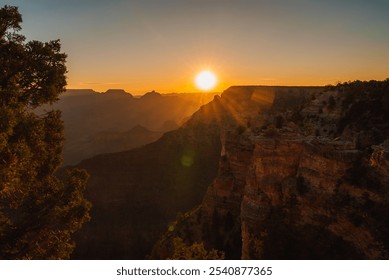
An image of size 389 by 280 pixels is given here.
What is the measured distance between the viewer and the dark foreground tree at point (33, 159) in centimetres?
1084

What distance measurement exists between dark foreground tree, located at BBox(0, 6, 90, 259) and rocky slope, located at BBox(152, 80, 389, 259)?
1260 centimetres

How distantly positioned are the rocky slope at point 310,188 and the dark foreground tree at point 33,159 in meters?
12.6

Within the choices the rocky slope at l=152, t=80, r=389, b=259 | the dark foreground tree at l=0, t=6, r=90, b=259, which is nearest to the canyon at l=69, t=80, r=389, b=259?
the rocky slope at l=152, t=80, r=389, b=259

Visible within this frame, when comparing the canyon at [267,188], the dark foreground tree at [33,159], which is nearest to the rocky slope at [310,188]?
the canyon at [267,188]

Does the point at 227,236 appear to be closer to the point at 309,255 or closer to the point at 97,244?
the point at 309,255

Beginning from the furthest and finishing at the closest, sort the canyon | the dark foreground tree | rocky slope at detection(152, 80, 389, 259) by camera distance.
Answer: the canyon < rocky slope at detection(152, 80, 389, 259) < the dark foreground tree

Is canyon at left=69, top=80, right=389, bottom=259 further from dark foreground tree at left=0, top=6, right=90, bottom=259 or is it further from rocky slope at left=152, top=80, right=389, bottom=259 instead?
dark foreground tree at left=0, top=6, right=90, bottom=259

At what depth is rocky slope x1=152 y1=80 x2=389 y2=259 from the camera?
17.8m

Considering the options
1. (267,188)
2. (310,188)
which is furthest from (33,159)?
(267,188)

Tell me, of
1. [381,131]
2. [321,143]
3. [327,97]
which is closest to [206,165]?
[327,97]

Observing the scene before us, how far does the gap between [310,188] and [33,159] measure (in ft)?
50.2

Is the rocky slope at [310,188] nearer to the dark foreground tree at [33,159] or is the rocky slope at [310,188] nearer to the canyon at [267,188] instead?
the canyon at [267,188]

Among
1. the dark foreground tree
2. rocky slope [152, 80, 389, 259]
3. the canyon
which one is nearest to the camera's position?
the dark foreground tree

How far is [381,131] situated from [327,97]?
11358mm
